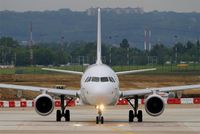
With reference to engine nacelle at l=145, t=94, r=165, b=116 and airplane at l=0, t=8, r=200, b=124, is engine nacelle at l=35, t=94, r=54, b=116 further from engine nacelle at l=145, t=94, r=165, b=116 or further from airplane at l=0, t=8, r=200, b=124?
engine nacelle at l=145, t=94, r=165, b=116

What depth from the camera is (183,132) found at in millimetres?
41094

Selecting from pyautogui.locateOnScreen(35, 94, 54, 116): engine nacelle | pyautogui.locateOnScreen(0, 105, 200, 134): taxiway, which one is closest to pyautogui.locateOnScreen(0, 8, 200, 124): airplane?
pyautogui.locateOnScreen(35, 94, 54, 116): engine nacelle

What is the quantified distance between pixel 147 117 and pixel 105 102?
9.95 metres

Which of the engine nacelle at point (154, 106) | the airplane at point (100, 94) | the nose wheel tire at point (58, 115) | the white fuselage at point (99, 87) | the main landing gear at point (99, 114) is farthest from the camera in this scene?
the nose wheel tire at point (58, 115)

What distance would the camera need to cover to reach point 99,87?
46.0 meters

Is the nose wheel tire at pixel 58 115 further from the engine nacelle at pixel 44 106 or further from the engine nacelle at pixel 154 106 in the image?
the engine nacelle at pixel 154 106

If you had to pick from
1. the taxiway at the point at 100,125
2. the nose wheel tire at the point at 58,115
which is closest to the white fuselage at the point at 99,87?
the taxiway at the point at 100,125

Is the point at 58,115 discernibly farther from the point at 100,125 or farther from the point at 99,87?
the point at 100,125

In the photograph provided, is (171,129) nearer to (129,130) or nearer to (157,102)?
(129,130)

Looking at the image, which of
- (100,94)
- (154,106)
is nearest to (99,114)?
(100,94)

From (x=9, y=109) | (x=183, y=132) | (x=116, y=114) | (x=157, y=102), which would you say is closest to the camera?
(x=183, y=132)

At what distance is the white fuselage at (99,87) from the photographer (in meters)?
45.9

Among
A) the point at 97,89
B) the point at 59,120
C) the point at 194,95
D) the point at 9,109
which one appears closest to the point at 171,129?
the point at 97,89

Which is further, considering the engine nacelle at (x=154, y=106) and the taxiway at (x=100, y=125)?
the engine nacelle at (x=154, y=106)
